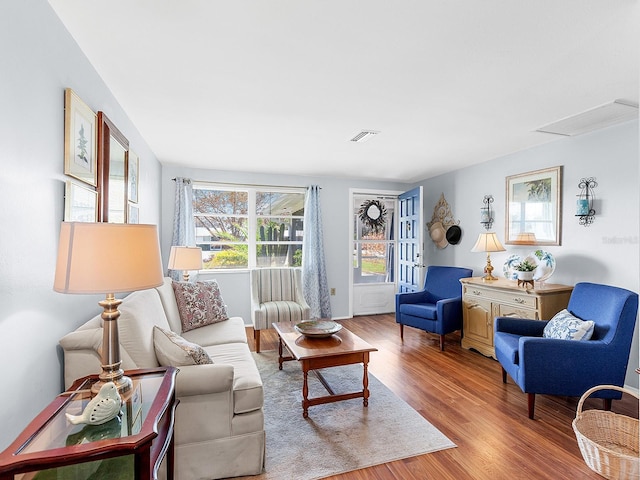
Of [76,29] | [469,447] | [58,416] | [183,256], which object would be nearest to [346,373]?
[469,447]

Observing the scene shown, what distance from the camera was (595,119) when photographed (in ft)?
8.81

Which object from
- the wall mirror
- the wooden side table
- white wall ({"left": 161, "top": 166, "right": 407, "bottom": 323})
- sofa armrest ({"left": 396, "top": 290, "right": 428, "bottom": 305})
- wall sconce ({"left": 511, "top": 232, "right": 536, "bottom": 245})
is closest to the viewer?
the wooden side table

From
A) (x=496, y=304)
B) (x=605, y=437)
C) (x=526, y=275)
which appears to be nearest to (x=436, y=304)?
(x=496, y=304)

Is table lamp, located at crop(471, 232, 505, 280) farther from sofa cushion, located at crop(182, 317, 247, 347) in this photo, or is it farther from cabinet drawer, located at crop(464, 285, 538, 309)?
sofa cushion, located at crop(182, 317, 247, 347)

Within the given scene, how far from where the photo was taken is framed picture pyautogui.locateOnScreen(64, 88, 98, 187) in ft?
5.12

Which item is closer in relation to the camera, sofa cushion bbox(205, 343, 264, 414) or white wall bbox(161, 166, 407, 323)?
sofa cushion bbox(205, 343, 264, 414)

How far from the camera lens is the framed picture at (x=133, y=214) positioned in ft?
8.65

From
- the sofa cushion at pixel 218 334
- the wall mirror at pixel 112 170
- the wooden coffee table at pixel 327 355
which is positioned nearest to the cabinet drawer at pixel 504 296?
the wooden coffee table at pixel 327 355

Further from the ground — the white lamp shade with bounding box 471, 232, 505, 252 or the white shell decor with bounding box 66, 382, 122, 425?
the white lamp shade with bounding box 471, 232, 505, 252

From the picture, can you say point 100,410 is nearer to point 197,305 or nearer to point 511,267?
point 197,305

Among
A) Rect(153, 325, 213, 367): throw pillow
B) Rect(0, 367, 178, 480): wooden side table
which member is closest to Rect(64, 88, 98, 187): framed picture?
Rect(153, 325, 213, 367): throw pillow

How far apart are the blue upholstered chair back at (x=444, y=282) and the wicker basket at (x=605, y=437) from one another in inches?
84.2

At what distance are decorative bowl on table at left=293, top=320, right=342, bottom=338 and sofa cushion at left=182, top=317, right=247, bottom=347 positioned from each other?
485 mm

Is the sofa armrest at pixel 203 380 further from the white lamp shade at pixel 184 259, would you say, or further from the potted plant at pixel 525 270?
the potted plant at pixel 525 270
